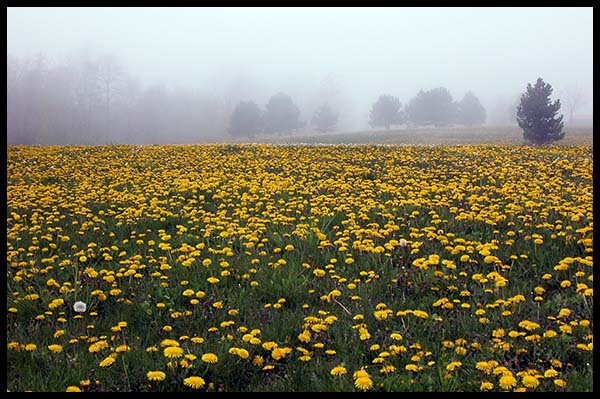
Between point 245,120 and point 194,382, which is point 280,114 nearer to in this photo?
point 245,120

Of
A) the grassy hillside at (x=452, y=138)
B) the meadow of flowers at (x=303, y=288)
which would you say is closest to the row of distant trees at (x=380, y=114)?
the grassy hillside at (x=452, y=138)

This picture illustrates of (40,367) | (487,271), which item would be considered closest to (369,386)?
(40,367)

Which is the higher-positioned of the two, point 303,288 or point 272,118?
point 272,118

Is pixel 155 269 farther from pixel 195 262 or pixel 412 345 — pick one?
pixel 412 345

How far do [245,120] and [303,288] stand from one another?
61763 millimetres

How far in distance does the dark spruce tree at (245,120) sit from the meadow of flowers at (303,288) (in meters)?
56.3

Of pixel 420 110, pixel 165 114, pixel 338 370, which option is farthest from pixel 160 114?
pixel 338 370

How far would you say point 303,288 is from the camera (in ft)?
16.3

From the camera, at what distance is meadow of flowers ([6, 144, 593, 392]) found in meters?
3.45

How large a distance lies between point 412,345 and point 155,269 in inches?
127

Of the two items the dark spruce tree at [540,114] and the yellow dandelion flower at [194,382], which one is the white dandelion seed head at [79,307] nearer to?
the yellow dandelion flower at [194,382]

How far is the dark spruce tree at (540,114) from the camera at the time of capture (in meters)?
29.4

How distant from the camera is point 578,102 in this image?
93500 mm

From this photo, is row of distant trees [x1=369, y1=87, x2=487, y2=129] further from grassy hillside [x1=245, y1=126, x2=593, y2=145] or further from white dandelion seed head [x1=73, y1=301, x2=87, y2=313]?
white dandelion seed head [x1=73, y1=301, x2=87, y2=313]
